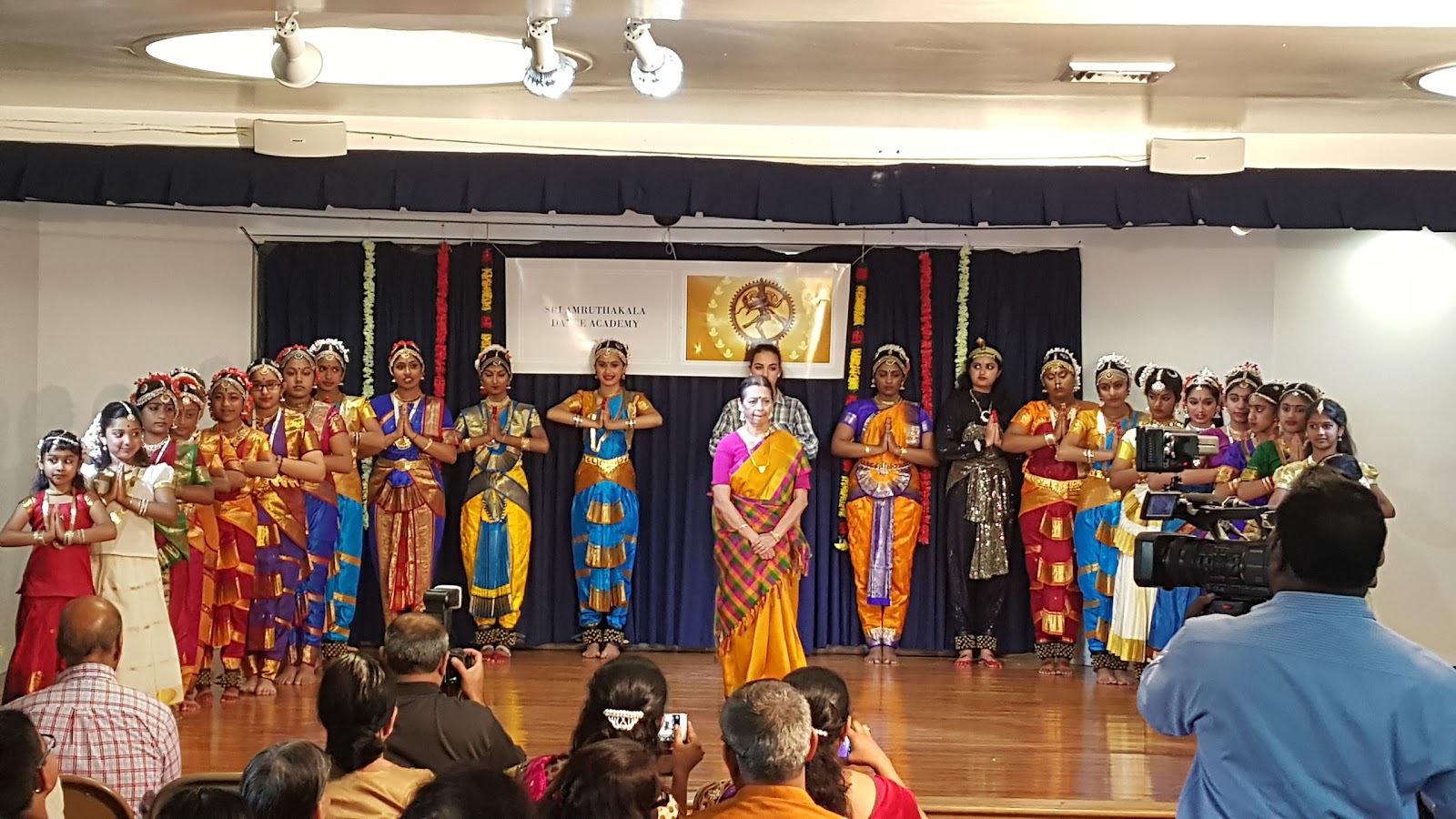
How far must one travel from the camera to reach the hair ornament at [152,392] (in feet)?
19.9

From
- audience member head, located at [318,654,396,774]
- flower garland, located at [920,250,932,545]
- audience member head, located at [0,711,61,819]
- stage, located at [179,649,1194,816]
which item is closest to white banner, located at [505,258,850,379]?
flower garland, located at [920,250,932,545]

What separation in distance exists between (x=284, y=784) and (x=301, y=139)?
425 centimetres

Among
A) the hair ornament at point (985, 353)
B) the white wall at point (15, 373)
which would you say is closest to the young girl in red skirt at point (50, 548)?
the white wall at point (15, 373)

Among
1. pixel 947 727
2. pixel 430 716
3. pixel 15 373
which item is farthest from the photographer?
pixel 15 373

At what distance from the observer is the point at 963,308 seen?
7633 millimetres

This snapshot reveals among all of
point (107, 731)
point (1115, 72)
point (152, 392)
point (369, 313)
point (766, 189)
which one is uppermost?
point (1115, 72)

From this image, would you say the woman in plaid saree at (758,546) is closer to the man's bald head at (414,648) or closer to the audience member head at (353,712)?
the man's bald head at (414,648)

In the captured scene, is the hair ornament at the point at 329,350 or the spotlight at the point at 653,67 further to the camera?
the hair ornament at the point at 329,350

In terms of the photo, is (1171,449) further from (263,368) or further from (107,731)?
(263,368)

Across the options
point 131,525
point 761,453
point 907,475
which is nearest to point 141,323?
point 131,525

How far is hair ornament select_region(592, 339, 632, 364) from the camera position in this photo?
24.5 feet

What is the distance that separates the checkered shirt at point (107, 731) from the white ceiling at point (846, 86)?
217cm

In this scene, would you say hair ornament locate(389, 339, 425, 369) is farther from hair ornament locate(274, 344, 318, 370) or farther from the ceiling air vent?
the ceiling air vent

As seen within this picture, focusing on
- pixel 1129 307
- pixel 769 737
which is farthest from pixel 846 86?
pixel 769 737
